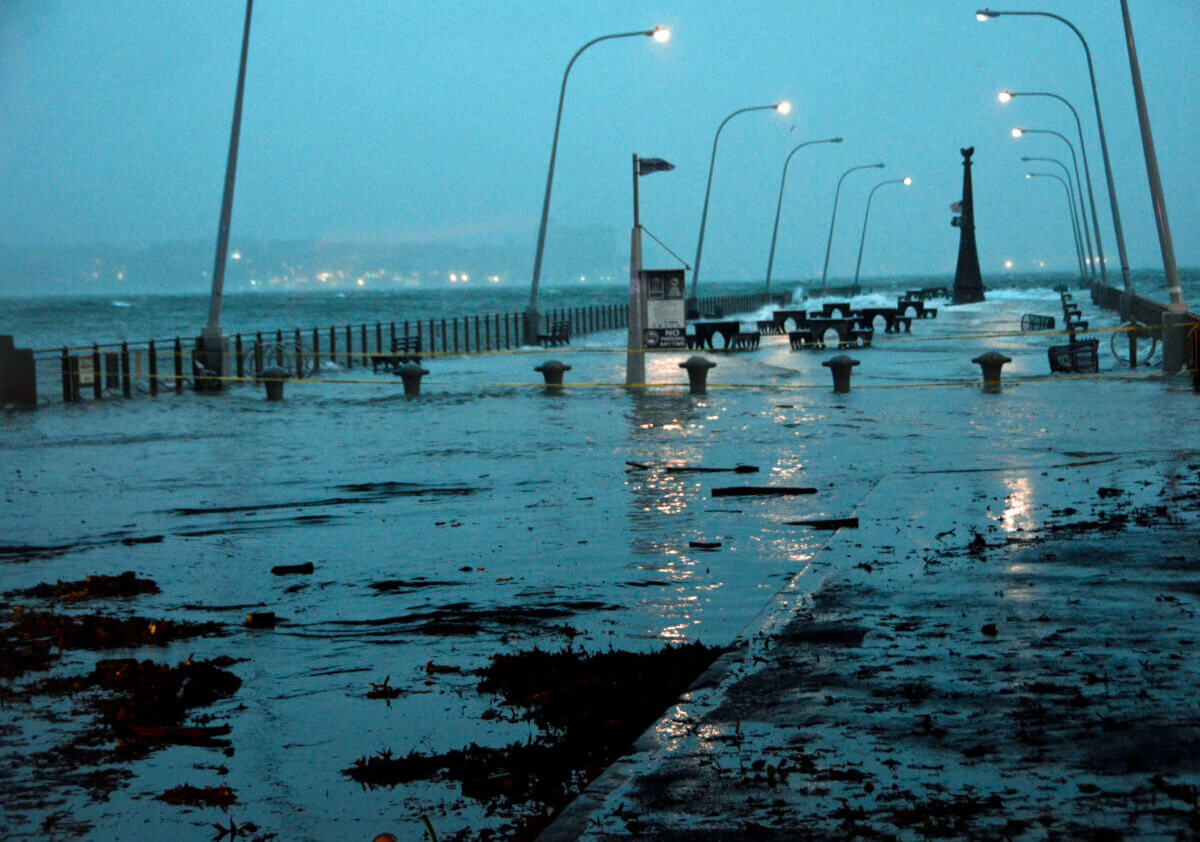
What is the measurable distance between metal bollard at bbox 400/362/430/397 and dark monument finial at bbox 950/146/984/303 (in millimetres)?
82548

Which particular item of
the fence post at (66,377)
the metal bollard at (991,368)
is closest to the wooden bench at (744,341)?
the metal bollard at (991,368)

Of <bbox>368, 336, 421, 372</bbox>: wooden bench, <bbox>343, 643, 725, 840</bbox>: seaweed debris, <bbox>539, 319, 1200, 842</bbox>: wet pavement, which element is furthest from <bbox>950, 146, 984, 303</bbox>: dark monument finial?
<bbox>343, 643, 725, 840</bbox>: seaweed debris

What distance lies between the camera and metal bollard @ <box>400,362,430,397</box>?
1043 inches

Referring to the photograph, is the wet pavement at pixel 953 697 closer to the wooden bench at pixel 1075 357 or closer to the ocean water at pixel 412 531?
the ocean water at pixel 412 531

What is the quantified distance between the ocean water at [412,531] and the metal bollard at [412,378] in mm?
786

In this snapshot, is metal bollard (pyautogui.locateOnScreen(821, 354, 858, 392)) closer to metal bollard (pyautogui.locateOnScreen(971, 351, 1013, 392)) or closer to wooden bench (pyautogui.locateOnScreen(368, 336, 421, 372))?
metal bollard (pyautogui.locateOnScreen(971, 351, 1013, 392))

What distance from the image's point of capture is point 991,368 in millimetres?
24859

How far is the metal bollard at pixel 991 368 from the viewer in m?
24.7

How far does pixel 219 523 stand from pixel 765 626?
639cm

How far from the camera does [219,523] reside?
40.1 ft

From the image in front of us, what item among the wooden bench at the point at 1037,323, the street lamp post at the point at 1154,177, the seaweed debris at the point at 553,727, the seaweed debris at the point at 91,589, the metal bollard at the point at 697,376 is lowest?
the seaweed debris at the point at 553,727

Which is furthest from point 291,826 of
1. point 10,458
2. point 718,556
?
point 10,458

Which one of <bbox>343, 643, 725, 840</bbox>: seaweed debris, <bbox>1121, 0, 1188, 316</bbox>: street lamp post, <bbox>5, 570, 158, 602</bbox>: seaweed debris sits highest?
<bbox>1121, 0, 1188, 316</bbox>: street lamp post

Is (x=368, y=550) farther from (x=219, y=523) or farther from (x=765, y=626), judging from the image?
(x=765, y=626)
